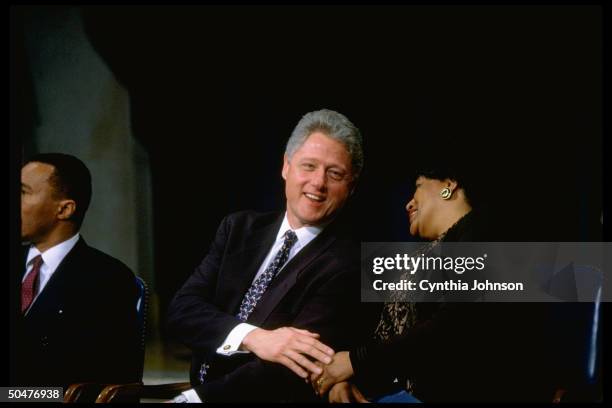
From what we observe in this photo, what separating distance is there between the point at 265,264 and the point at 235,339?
37 cm

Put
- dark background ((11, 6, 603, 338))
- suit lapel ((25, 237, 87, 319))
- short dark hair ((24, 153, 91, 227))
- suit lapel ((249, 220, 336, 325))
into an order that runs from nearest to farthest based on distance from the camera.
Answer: suit lapel ((249, 220, 336, 325)), dark background ((11, 6, 603, 338)), suit lapel ((25, 237, 87, 319)), short dark hair ((24, 153, 91, 227))

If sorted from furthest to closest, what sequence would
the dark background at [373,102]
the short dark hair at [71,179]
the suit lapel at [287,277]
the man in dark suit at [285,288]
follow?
1. the short dark hair at [71,179]
2. the dark background at [373,102]
3. the suit lapel at [287,277]
4. the man in dark suit at [285,288]

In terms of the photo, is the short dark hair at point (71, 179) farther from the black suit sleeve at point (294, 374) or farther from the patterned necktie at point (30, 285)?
the black suit sleeve at point (294, 374)

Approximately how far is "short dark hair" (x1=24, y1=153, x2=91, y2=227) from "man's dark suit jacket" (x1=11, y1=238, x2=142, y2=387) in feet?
0.76

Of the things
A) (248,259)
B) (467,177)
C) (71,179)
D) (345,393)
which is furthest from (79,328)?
(467,177)

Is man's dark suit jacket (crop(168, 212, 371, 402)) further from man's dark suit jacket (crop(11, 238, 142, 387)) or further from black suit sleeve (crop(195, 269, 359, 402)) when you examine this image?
man's dark suit jacket (crop(11, 238, 142, 387))

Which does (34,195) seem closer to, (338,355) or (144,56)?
(144,56)

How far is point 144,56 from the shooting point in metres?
3.06

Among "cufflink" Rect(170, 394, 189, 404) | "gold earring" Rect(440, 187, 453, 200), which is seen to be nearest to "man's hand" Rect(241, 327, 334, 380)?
"cufflink" Rect(170, 394, 189, 404)

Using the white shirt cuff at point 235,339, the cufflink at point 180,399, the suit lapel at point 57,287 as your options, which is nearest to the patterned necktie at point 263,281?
the white shirt cuff at point 235,339

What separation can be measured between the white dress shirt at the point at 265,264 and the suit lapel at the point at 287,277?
40mm

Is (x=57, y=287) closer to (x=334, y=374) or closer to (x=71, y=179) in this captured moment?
(x=71, y=179)

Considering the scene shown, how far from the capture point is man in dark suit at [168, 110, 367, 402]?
2428mm

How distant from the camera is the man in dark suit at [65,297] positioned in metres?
2.72
